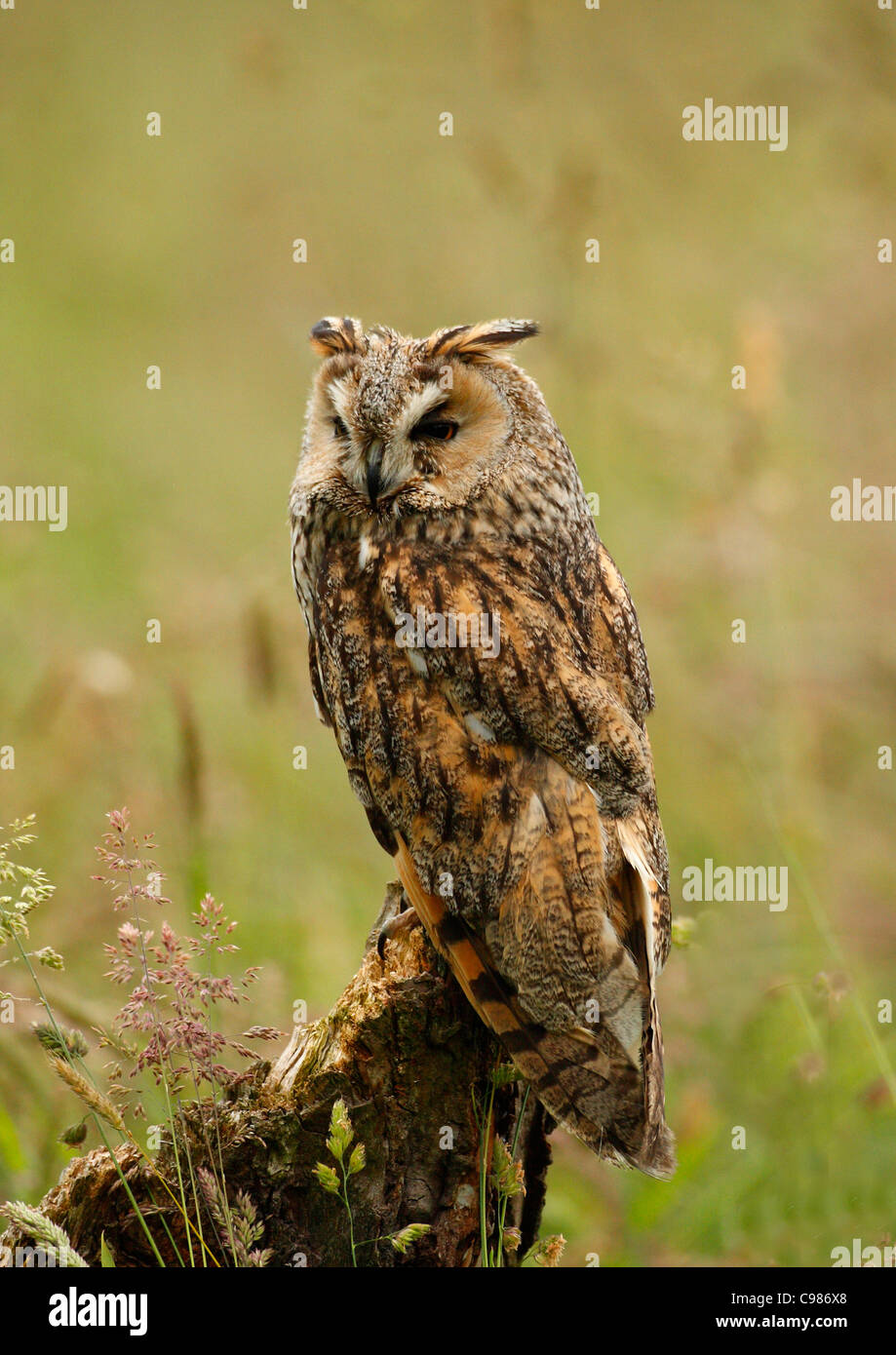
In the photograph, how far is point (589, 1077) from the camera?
129 inches

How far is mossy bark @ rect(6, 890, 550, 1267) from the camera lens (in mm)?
3189

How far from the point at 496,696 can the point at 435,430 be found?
856 mm

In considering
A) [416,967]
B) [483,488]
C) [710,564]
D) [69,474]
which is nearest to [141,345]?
[69,474]

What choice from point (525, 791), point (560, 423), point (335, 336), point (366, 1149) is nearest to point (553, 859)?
point (525, 791)

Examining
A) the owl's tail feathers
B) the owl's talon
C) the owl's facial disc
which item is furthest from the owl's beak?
the owl's tail feathers

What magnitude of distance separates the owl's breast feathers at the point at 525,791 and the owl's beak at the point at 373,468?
16cm

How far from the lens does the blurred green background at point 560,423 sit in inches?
177

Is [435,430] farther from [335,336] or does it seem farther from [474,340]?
[335,336]

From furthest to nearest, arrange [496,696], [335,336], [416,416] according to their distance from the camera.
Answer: [335,336]
[416,416]
[496,696]

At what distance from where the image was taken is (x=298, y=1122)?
3234 millimetres

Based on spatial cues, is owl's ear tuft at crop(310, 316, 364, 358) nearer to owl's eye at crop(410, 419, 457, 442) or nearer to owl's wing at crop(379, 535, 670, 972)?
owl's eye at crop(410, 419, 457, 442)

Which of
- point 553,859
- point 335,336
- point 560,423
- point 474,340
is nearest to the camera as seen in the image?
point 553,859

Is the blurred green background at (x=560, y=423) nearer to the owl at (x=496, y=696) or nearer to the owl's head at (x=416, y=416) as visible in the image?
the owl at (x=496, y=696)
